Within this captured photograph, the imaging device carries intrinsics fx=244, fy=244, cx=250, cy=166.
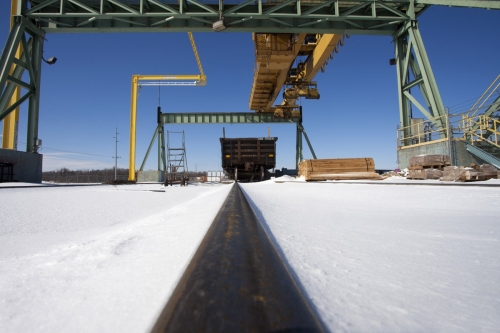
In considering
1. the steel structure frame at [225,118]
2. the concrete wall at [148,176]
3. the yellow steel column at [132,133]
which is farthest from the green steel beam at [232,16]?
the concrete wall at [148,176]

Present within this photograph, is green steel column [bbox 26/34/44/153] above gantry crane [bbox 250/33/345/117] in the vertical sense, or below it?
below

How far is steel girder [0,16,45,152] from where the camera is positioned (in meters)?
9.72

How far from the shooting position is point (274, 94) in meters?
16.7

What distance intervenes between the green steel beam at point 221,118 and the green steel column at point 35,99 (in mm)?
9743

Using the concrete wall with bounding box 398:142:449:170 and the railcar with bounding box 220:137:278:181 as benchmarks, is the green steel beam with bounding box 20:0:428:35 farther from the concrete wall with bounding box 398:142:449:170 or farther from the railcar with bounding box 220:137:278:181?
the railcar with bounding box 220:137:278:181

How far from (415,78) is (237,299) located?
1315 centimetres

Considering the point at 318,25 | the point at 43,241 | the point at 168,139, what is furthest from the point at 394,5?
the point at 43,241

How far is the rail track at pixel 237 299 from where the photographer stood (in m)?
0.44

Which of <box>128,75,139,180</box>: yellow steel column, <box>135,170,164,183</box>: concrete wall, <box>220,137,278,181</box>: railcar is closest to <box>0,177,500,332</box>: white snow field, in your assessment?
<box>220,137,278,181</box>: railcar

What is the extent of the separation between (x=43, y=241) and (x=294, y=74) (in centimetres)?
1702

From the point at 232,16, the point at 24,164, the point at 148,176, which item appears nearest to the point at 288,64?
the point at 232,16

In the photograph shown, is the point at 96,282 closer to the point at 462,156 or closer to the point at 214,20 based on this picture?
the point at 462,156

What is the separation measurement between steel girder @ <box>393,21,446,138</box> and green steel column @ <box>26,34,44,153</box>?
16.0 metres

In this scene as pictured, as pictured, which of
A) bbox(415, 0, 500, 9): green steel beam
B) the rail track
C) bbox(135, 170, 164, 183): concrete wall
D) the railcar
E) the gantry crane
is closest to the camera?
the rail track
